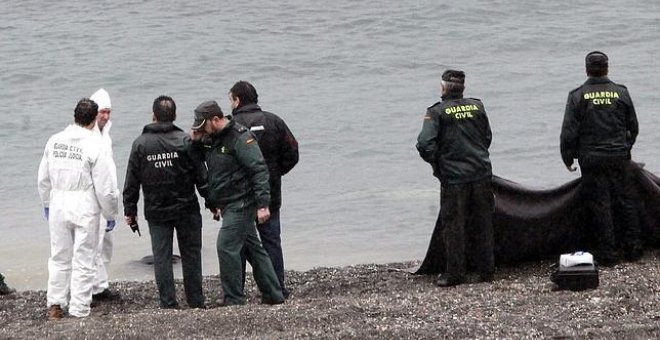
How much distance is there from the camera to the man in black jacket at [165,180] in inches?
385

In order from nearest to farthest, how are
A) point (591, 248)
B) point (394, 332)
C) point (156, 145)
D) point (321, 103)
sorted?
1. point (394, 332)
2. point (156, 145)
3. point (591, 248)
4. point (321, 103)

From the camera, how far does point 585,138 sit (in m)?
10.6

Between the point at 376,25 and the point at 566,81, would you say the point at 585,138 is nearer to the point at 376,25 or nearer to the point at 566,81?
the point at 566,81

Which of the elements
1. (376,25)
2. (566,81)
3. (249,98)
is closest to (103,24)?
(376,25)

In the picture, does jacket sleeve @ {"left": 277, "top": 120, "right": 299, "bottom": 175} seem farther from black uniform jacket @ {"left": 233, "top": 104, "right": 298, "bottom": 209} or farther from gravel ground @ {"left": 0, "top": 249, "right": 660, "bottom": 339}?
gravel ground @ {"left": 0, "top": 249, "right": 660, "bottom": 339}

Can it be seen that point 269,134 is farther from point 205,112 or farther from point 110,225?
point 110,225

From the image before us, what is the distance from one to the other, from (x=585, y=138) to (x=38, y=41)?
23428mm

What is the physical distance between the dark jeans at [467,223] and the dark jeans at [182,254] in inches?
75.9

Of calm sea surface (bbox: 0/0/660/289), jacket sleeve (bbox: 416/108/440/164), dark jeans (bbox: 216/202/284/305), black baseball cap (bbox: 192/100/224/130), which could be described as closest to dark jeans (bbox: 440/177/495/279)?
jacket sleeve (bbox: 416/108/440/164)

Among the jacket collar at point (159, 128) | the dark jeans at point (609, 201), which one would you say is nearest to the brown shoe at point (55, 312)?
the jacket collar at point (159, 128)

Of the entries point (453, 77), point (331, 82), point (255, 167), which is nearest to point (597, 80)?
point (453, 77)

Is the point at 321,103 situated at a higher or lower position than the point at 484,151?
lower

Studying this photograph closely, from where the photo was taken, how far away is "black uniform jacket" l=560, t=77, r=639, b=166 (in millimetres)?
10531

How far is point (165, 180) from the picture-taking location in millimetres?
9797
